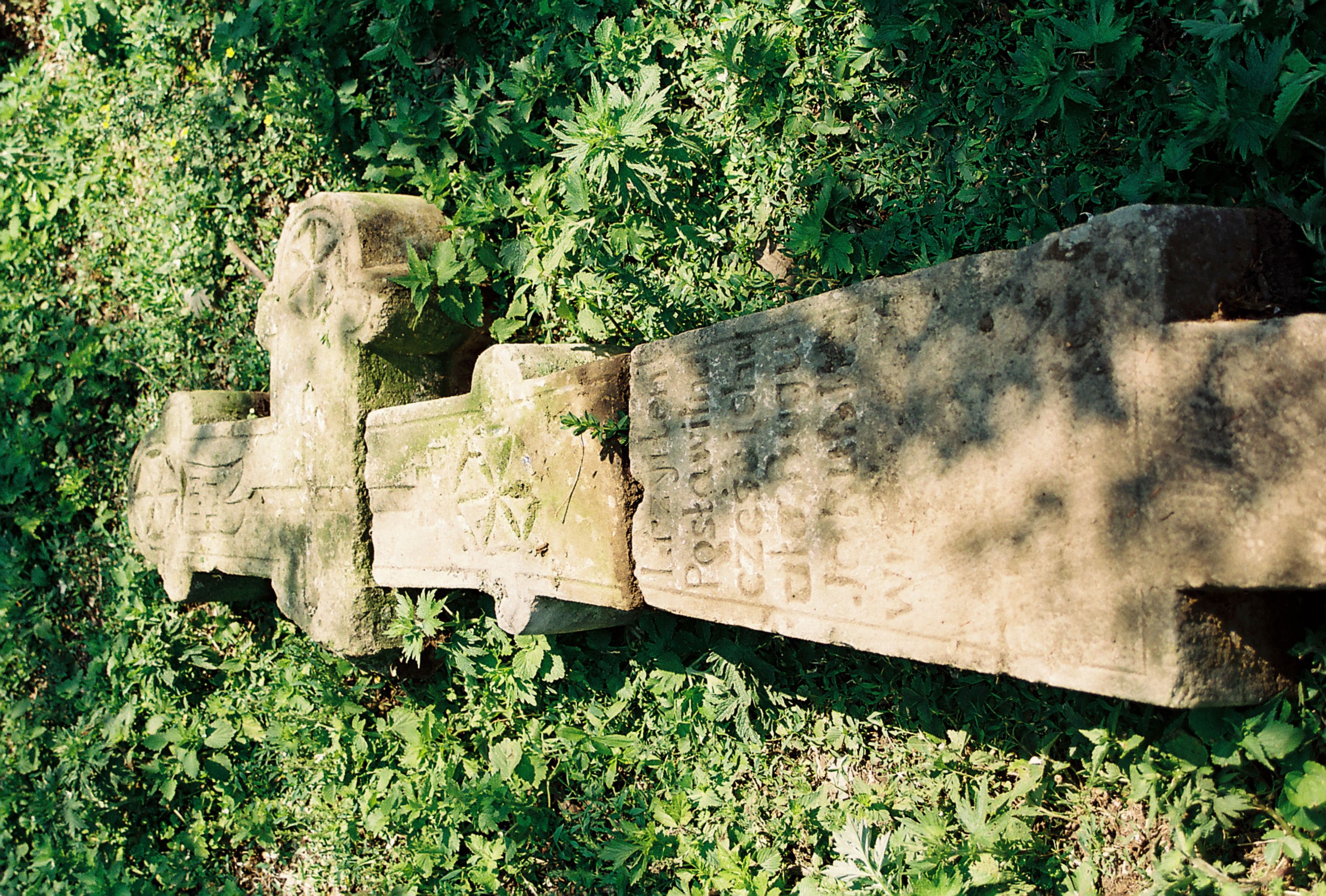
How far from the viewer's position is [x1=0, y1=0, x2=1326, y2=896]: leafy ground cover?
2.07 metres

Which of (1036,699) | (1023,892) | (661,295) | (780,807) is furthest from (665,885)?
(661,295)

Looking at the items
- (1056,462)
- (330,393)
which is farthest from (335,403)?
(1056,462)

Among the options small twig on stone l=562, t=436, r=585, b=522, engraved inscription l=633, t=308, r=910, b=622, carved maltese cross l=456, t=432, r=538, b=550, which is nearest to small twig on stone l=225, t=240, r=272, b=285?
carved maltese cross l=456, t=432, r=538, b=550

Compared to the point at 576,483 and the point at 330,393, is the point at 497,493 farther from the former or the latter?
the point at 330,393

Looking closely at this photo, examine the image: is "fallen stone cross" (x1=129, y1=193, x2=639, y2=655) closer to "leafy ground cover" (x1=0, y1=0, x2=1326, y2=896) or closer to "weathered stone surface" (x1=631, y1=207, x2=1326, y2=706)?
"leafy ground cover" (x1=0, y1=0, x2=1326, y2=896)

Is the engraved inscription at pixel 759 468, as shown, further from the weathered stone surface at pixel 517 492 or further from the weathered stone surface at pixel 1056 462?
the weathered stone surface at pixel 517 492

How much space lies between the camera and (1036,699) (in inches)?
86.7

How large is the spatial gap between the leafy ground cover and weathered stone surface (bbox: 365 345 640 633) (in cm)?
30

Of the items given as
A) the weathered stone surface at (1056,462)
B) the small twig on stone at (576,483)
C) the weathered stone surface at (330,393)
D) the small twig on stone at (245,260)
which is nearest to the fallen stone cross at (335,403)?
the weathered stone surface at (330,393)

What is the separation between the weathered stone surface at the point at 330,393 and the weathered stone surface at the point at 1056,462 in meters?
1.46

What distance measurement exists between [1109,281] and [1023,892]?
1406 mm

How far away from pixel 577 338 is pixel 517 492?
66 centimetres

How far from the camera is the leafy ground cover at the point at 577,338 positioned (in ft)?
6.79

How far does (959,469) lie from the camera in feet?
5.56
